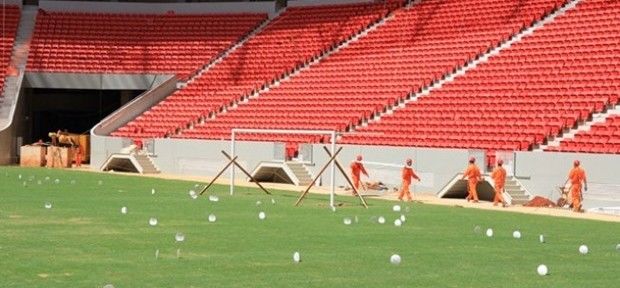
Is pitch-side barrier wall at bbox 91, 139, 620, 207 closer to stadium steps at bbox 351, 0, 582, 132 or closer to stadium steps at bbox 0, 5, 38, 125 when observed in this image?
stadium steps at bbox 351, 0, 582, 132

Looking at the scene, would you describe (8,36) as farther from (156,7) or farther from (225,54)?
(225,54)

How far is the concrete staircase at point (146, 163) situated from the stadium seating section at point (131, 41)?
31.0 ft

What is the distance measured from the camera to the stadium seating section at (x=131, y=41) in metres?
56.5

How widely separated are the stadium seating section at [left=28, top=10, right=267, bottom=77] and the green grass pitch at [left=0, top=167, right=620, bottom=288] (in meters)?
28.5

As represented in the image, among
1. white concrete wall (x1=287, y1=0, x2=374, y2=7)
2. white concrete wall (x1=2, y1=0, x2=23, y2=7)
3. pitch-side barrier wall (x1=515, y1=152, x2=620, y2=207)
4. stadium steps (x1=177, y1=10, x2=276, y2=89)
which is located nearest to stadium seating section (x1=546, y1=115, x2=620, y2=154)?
pitch-side barrier wall (x1=515, y1=152, x2=620, y2=207)

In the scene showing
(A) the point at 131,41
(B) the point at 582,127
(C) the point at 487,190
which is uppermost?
(A) the point at 131,41

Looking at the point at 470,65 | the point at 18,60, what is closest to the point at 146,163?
the point at 470,65

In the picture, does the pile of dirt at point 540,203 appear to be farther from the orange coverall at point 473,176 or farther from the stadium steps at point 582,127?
the stadium steps at point 582,127

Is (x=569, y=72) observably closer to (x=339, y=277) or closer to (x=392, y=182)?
(x=392, y=182)

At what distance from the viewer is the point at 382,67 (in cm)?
4800

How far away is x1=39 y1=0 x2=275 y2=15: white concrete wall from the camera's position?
60219 mm

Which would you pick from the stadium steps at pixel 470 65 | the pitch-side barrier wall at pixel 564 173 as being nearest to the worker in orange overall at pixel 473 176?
the pitch-side barrier wall at pixel 564 173

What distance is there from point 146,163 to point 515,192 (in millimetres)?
18172

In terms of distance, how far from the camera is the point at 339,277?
13.9 metres
